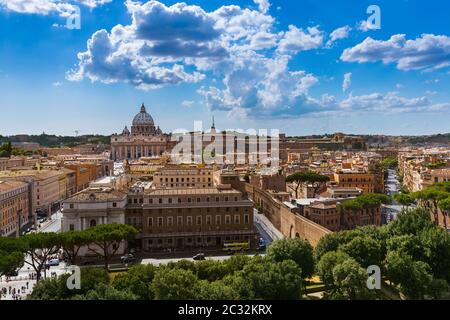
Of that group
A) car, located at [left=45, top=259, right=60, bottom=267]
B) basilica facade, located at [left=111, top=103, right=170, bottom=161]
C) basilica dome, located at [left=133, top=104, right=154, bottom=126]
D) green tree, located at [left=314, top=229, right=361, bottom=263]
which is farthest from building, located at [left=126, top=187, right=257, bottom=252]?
basilica dome, located at [left=133, top=104, right=154, bottom=126]

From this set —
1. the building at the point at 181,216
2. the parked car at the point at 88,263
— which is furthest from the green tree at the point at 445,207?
the parked car at the point at 88,263

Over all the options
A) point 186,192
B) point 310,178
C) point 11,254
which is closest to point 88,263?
point 11,254

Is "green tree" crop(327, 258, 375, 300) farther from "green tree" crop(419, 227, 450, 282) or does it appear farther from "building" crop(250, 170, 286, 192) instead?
"building" crop(250, 170, 286, 192)

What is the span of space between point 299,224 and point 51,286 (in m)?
19.1

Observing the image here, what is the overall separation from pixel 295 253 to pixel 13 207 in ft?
87.0

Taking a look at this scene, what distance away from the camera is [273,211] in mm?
39906

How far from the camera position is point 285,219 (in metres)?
35.7

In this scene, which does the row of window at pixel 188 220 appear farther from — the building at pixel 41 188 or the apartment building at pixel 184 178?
the building at pixel 41 188

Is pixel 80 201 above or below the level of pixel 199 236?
above

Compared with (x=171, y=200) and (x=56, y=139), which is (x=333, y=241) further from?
(x=56, y=139)

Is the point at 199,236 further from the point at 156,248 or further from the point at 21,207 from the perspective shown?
the point at 21,207

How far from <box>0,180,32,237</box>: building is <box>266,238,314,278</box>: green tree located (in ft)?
72.8

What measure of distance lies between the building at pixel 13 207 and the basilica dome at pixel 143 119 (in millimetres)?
87563
